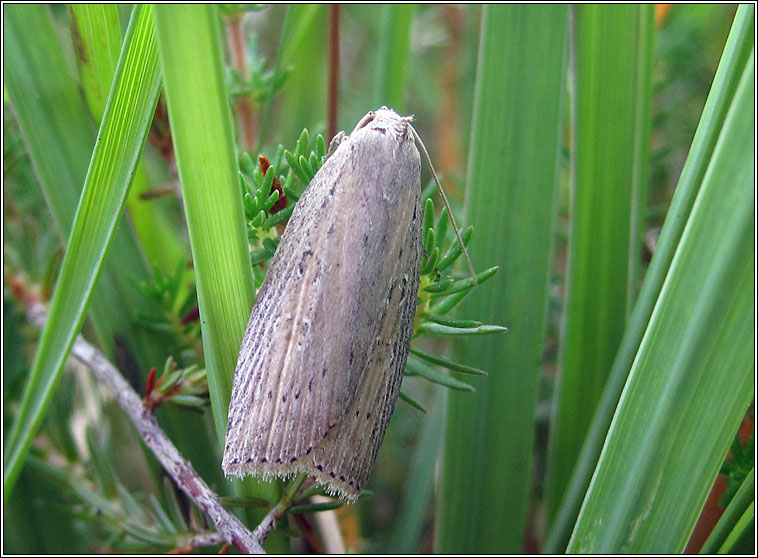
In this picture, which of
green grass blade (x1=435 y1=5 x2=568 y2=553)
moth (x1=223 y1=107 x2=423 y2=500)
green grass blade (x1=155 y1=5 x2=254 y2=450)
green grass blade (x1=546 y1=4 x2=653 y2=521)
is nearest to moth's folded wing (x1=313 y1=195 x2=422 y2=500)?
moth (x1=223 y1=107 x2=423 y2=500)

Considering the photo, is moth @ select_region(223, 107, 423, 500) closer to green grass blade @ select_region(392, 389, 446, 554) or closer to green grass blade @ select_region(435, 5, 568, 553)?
green grass blade @ select_region(435, 5, 568, 553)

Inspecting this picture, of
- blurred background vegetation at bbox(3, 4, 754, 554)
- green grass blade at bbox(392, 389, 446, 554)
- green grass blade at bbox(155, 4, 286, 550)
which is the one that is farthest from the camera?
green grass blade at bbox(392, 389, 446, 554)

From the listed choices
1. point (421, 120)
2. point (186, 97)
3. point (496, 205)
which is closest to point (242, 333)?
point (186, 97)

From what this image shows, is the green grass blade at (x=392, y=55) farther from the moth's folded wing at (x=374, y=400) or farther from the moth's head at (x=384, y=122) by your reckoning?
the moth's folded wing at (x=374, y=400)

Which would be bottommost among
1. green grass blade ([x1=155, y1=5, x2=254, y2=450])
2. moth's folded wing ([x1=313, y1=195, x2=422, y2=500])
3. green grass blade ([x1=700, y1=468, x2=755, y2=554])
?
green grass blade ([x1=700, y1=468, x2=755, y2=554])

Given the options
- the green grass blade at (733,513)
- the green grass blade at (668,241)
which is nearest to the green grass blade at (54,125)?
the green grass blade at (668,241)
